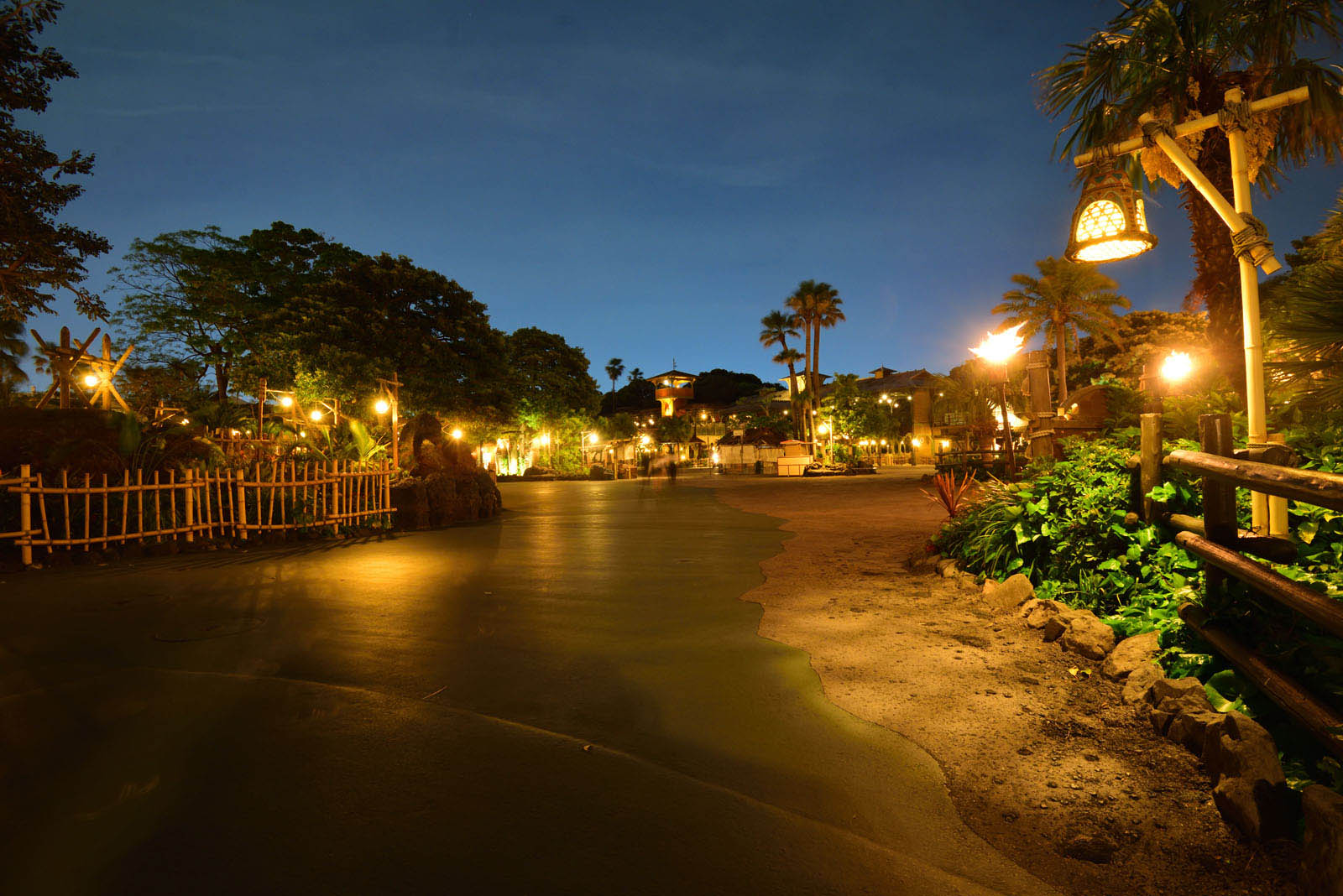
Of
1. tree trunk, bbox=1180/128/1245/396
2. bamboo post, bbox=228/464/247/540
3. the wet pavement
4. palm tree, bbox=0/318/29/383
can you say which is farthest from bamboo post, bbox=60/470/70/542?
palm tree, bbox=0/318/29/383

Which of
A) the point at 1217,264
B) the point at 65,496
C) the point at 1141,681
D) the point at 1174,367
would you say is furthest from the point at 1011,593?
the point at 65,496

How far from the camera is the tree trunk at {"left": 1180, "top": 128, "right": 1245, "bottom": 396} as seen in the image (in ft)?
31.9

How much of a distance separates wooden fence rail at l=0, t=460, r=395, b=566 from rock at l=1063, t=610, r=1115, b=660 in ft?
40.8

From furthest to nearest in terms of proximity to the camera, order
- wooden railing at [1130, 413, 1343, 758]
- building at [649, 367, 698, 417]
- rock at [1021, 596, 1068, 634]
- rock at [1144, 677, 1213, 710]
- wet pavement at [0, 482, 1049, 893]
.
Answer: building at [649, 367, 698, 417]
rock at [1021, 596, 1068, 634]
rock at [1144, 677, 1213, 710]
wooden railing at [1130, 413, 1343, 758]
wet pavement at [0, 482, 1049, 893]

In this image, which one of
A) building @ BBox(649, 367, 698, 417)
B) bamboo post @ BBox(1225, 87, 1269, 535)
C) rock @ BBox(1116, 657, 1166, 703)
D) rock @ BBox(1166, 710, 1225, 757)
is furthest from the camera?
building @ BBox(649, 367, 698, 417)

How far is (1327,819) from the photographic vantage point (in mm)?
2018

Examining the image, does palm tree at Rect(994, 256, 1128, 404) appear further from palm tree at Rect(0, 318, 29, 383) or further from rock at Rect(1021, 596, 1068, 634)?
palm tree at Rect(0, 318, 29, 383)

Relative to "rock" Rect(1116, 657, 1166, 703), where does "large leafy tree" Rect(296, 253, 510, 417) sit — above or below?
above

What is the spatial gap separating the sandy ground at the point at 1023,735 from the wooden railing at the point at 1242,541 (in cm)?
54

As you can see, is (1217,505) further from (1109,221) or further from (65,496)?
(65,496)

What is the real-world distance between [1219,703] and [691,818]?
2.89 meters

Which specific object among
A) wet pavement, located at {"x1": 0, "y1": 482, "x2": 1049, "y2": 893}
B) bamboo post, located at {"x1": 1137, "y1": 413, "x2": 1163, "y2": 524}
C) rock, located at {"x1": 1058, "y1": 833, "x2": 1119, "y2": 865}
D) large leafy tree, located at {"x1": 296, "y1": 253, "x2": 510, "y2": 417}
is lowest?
rock, located at {"x1": 1058, "y1": 833, "x2": 1119, "y2": 865}

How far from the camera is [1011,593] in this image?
584 cm

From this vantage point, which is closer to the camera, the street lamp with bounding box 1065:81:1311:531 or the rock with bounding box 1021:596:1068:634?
the street lamp with bounding box 1065:81:1311:531
